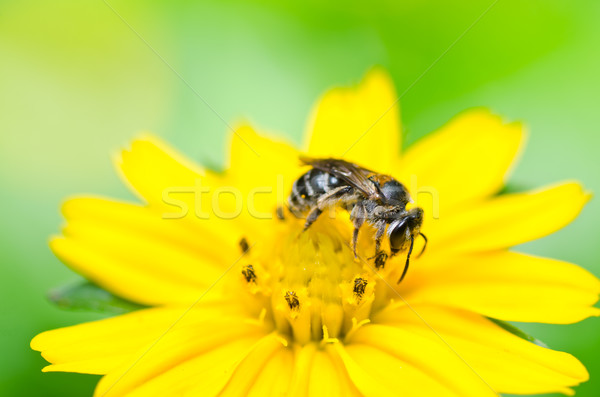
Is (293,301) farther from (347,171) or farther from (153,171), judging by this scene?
(153,171)

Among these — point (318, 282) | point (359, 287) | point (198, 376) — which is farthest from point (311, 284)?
point (198, 376)

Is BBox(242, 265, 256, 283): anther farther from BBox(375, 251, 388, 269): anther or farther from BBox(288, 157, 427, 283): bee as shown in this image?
BBox(375, 251, 388, 269): anther

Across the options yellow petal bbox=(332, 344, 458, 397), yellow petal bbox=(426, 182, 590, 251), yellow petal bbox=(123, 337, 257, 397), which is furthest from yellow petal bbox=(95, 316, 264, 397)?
yellow petal bbox=(426, 182, 590, 251)

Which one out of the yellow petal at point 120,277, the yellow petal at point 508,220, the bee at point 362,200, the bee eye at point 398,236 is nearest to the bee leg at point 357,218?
the bee at point 362,200

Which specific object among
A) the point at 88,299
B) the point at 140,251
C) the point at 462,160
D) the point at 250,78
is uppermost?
the point at 250,78

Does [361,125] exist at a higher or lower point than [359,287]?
higher

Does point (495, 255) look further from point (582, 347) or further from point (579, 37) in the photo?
point (579, 37)

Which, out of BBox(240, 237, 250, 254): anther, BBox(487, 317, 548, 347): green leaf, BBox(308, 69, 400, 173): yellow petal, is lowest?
BBox(487, 317, 548, 347): green leaf

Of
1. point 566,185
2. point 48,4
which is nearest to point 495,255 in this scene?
point 566,185
